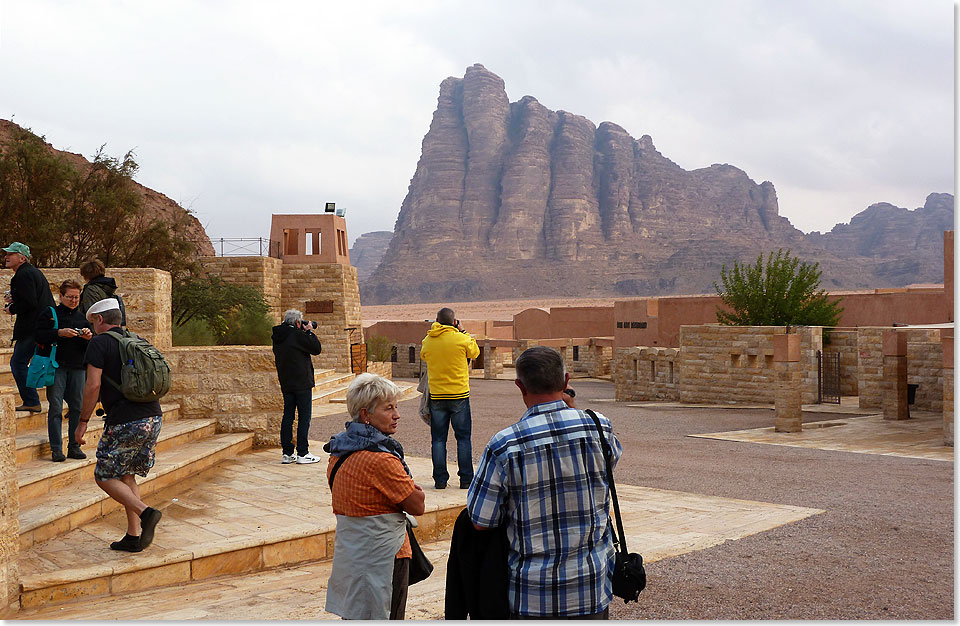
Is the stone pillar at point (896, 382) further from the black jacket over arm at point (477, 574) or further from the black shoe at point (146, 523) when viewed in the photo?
the black jacket over arm at point (477, 574)

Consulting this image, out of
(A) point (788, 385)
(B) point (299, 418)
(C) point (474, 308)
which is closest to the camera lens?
(B) point (299, 418)

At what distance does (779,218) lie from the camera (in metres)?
149

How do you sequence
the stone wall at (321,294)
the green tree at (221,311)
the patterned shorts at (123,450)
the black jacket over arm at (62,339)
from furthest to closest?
the stone wall at (321,294) < the green tree at (221,311) < the black jacket over arm at (62,339) < the patterned shorts at (123,450)

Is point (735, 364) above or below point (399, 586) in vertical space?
above

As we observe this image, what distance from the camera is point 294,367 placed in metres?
7.95

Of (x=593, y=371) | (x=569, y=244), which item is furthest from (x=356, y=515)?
(x=569, y=244)

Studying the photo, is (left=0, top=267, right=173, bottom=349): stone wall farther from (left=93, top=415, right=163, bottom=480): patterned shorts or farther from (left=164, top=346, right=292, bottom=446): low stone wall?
(left=93, top=415, right=163, bottom=480): patterned shorts

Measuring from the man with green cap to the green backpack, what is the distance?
6.28ft

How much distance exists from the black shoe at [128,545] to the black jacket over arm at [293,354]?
3.20 m

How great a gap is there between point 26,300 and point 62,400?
3.12 feet

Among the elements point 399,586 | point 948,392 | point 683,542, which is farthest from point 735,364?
point 399,586

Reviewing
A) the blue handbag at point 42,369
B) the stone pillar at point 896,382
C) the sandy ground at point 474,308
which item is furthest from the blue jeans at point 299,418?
the sandy ground at point 474,308

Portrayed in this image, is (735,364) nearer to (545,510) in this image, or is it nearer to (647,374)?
(647,374)

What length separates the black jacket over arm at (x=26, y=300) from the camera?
6.38 meters
